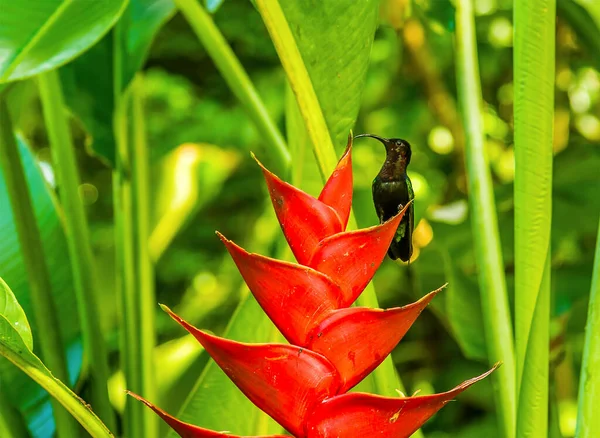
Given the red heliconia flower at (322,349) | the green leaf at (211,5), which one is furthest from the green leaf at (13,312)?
the green leaf at (211,5)

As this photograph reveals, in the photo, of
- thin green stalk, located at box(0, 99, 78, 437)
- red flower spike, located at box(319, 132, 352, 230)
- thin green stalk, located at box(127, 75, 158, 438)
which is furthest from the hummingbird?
thin green stalk, located at box(127, 75, 158, 438)

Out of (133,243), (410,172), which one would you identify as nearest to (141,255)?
(133,243)

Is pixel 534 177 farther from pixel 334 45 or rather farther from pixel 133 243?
pixel 133 243

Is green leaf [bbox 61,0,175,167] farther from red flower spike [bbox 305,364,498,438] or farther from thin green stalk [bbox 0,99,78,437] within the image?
red flower spike [bbox 305,364,498,438]

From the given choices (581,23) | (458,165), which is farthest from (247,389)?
(458,165)

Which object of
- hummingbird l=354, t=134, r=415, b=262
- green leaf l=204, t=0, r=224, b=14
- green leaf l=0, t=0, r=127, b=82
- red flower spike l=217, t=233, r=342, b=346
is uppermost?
green leaf l=0, t=0, r=127, b=82
